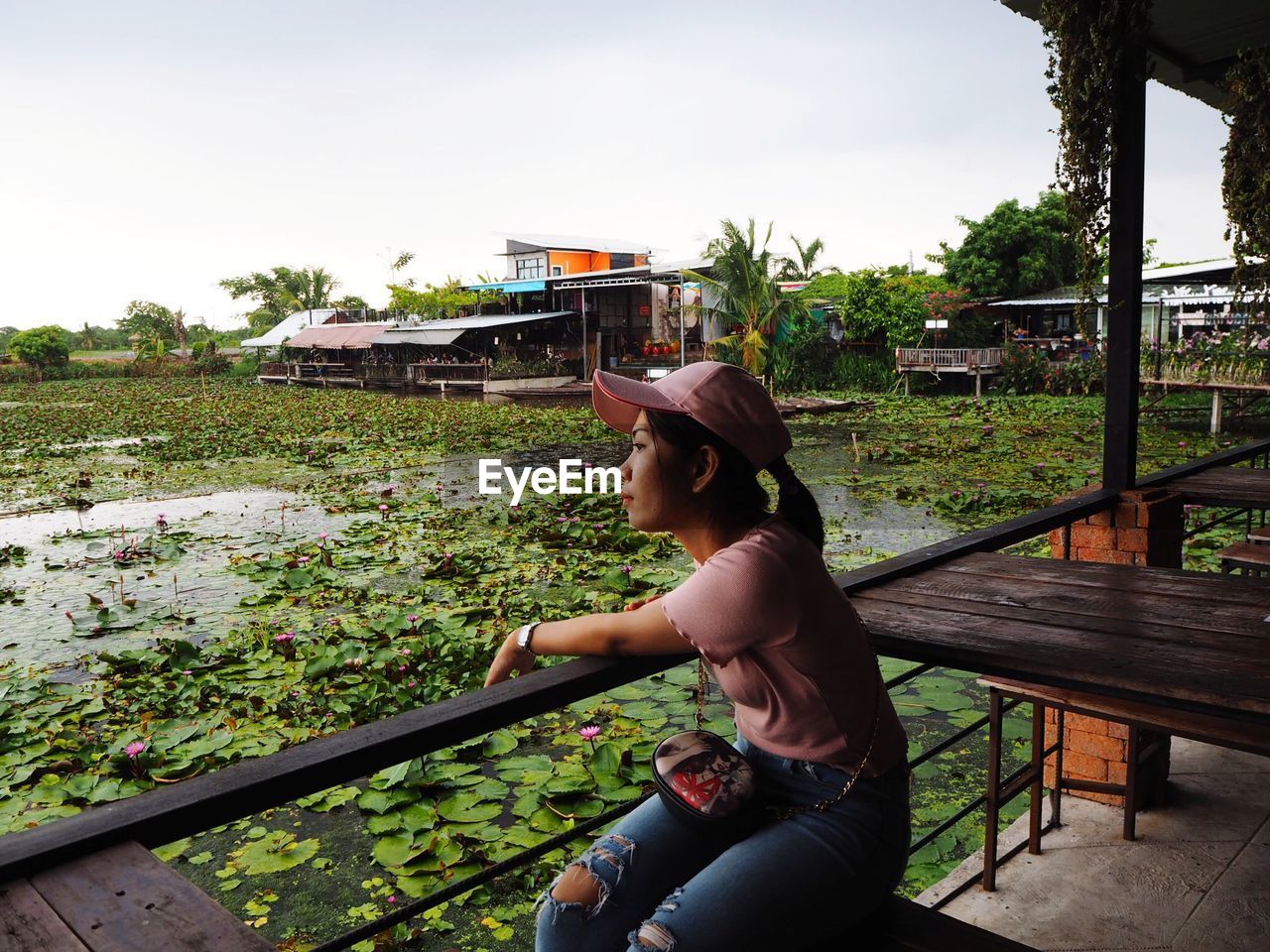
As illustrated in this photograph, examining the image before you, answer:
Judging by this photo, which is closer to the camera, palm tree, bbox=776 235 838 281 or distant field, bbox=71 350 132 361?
palm tree, bbox=776 235 838 281

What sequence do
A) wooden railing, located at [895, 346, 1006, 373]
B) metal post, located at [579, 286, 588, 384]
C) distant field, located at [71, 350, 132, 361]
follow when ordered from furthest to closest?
A: distant field, located at [71, 350, 132, 361] → metal post, located at [579, 286, 588, 384] → wooden railing, located at [895, 346, 1006, 373]

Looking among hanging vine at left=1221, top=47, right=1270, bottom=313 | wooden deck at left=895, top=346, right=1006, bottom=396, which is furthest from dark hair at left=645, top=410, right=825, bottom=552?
wooden deck at left=895, top=346, right=1006, bottom=396

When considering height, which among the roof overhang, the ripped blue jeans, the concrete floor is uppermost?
the roof overhang

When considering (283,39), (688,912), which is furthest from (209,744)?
(283,39)

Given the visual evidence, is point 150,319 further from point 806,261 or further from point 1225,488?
point 1225,488

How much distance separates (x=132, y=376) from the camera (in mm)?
36719

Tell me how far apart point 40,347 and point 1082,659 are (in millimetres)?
43141

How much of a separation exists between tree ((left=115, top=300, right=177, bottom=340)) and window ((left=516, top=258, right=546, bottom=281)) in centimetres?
2406

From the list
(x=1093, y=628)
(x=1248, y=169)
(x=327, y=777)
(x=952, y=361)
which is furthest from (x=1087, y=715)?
(x=952, y=361)

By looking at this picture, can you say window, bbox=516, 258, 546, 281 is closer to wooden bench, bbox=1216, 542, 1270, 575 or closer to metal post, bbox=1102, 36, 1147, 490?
metal post, bbox=1102, 36, 1147, 490

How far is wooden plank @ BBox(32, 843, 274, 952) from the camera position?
2.76 feet

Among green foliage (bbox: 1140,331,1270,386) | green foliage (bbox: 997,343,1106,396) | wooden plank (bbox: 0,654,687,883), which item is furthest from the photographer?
Answer: green foliage (bbox: 997,343,1106,396)

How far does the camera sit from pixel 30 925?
0.86 meters

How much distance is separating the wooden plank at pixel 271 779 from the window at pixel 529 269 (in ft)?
109
